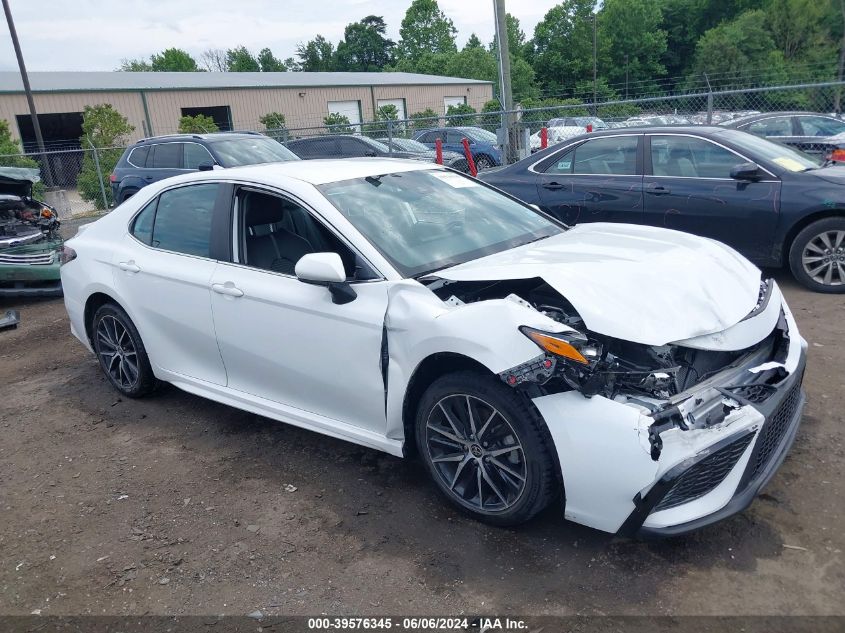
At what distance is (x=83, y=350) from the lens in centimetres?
646

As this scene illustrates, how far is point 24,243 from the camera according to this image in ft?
27.3

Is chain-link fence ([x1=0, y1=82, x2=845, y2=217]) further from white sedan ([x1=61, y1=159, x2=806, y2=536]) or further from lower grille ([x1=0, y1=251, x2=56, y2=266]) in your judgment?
white sedan ([x1=61, y1=159, x2=806, y2=536])

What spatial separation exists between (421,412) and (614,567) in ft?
3.48

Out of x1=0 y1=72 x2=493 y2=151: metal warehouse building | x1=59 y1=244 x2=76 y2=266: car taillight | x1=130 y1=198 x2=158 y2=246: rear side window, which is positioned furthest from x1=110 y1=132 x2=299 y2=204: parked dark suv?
x1=0 y1=72 x2=493 y2=151: metal warehouse building

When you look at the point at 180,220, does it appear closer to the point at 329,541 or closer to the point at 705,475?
the point at 329,541

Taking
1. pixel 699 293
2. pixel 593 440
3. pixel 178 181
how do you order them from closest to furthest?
pixel 593 440 < pixel 699 293 < pixel 178 181

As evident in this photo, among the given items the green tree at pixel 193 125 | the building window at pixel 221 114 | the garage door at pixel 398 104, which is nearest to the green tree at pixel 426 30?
the garage door at pixel 398 104

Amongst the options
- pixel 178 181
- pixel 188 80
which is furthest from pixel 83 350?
pixel 188 80

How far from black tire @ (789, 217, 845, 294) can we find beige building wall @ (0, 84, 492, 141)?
79.3 feet

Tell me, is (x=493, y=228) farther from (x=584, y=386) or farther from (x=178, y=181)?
(x=178, y=181)

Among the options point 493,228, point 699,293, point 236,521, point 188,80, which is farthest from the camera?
point 188,80

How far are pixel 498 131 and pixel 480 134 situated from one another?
5601mm

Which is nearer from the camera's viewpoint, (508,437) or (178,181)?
(508,437)

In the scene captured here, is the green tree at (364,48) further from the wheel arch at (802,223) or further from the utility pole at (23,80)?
the wheel arch at (802,223)
